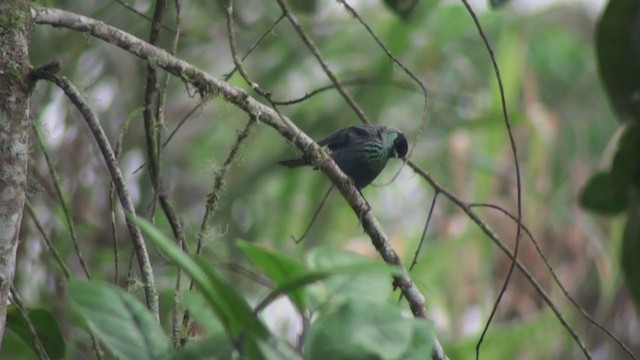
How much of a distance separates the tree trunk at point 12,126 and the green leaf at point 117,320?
40cm

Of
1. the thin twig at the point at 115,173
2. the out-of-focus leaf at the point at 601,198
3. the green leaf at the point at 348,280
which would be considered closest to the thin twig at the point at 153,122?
the thin twig at the point at 115,173

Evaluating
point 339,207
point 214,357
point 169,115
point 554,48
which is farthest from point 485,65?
point 214,357

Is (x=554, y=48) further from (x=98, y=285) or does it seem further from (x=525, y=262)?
(x=98, y=285)

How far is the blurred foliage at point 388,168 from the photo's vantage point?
370cm

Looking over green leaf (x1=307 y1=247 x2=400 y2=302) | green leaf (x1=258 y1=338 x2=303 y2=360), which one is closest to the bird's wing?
green leaf (x1=307 y1=247 x2=400 y2=302)

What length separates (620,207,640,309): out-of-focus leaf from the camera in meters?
2.11

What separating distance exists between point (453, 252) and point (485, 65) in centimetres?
179

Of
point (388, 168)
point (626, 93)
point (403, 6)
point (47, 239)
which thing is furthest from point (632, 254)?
point (388, 168)

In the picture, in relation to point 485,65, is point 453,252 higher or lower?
lower

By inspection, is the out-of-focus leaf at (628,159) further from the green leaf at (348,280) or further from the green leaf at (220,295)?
the green leaf at (220,295)

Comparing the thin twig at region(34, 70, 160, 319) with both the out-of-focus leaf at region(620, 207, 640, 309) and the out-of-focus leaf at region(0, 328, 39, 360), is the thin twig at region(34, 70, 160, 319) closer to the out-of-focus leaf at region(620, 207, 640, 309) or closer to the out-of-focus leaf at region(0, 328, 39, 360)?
the out-of-focus leaf at region(0, 328, 39, 360)

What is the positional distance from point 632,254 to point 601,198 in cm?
27

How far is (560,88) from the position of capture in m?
6.52

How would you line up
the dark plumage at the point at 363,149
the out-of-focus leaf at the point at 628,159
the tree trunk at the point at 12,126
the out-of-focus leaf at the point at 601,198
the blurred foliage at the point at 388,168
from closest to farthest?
the tree trunk at the point at 12,126
the out-of-focus leaf at the point at 628,159
the out-of-focus leaf at the point at 601,198
the dark plumage at the point at 363,149
the blurred foliage at the point at 388,168
